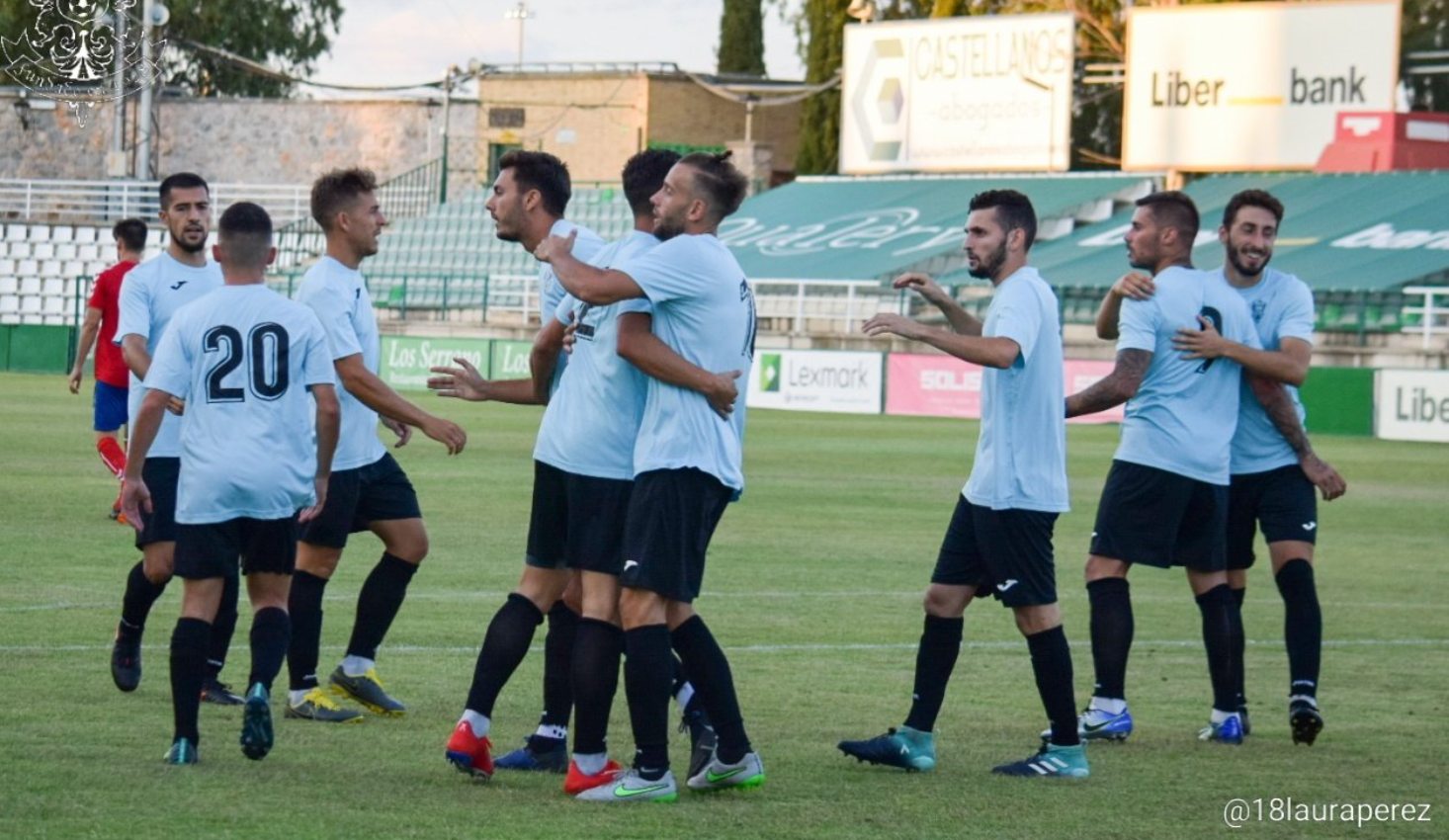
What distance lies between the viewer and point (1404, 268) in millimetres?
39531

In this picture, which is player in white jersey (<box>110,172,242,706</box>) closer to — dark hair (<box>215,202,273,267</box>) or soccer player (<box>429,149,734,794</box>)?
dark hair (<box>215,202,273,267</box>)

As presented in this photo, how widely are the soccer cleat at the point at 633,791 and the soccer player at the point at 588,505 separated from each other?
0.04 metres

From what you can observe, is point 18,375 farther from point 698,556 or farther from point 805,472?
point 698,556

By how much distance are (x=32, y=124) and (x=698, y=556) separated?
211 ft

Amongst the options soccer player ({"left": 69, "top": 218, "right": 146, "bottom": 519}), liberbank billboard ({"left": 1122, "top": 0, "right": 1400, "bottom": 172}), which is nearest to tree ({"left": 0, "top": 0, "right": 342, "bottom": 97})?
liberbank billboard ({"left": 1122, "top": 0, "right": 1400, "bottom": 172})

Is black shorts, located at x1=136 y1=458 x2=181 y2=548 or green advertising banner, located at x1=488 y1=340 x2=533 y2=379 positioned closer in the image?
black shorts, located at x1=136 y1=458 x2=181 y2=548

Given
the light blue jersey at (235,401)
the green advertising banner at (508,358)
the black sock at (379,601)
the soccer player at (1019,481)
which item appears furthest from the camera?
the green advertising banner at (508,358)

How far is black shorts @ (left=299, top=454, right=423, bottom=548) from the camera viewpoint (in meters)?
8.94

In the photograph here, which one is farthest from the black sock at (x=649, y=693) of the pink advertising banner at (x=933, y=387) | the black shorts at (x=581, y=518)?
the pink advertising banner at (x=933, y=387)

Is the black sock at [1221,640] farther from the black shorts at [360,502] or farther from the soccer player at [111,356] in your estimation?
the soccer player at [111,356]

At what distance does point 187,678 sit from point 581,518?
1.42 m

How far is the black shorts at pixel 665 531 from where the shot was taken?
7.32 metres

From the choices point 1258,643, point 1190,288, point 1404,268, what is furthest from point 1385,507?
point 1404,268

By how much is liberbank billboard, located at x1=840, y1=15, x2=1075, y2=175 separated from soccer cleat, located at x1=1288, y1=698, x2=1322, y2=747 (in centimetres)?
4164
